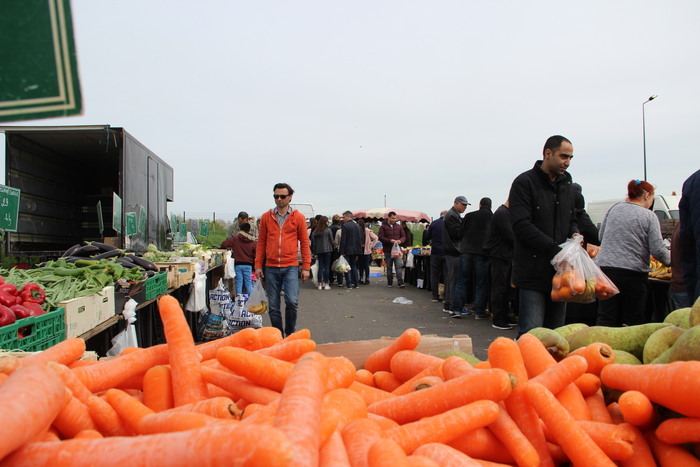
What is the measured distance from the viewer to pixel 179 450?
29.7 inches

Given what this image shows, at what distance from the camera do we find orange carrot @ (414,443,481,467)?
44.1 inches

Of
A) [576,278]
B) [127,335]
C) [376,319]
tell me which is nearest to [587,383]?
[576,278]

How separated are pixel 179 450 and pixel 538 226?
370 centimetres

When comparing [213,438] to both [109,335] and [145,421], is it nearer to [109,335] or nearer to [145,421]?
[145,421]

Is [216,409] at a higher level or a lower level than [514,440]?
higher

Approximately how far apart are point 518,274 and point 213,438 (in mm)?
3674

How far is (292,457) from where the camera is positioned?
0.70 metres

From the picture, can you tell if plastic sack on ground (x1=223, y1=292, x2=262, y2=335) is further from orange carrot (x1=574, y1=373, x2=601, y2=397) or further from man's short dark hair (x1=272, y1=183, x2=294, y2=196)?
orange carrot (x1=574, y1=373, x2=601, y2=397)

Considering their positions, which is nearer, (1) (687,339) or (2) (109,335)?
(1) (687,339)

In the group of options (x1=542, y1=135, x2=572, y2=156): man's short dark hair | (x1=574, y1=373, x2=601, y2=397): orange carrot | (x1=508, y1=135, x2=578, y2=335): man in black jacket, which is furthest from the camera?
(x1=508, y1=135, x2=578, y2=335): man in black jacket

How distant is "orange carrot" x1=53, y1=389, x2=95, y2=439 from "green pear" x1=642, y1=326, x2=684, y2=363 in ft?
6.20

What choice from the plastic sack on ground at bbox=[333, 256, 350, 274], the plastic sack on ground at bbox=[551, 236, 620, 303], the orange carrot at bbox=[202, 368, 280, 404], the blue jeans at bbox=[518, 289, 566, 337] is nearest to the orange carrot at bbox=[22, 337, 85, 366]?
the orange carrot at bbox=[202, 368, 280, 404]

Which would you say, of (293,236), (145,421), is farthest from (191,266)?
(145,421)

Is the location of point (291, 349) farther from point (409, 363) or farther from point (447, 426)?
point (447, 426)
